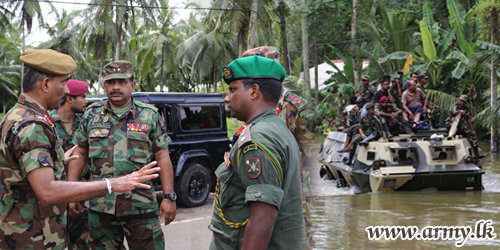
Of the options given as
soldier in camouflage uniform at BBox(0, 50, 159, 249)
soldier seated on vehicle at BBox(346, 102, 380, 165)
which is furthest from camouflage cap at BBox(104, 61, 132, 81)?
soldier seated on vehicle at BBox(346, 102, 380, 165)

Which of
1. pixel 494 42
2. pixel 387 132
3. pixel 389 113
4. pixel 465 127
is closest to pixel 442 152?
pixel 465 127

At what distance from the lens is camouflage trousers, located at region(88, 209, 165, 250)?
354cm

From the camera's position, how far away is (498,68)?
17.5 meters

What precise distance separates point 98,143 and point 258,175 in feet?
6.74

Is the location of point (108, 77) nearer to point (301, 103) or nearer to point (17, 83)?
point (301, 103)

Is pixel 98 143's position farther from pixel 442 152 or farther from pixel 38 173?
pixel 442 152

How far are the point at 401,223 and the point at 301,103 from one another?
4013mm

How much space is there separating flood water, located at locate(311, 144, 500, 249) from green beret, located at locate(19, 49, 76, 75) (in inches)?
177

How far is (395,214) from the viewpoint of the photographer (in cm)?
852

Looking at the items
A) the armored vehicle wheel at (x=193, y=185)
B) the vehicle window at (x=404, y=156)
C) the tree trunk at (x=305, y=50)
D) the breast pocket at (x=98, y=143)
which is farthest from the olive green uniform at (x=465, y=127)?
the tree trunk at (x=305, y=50)

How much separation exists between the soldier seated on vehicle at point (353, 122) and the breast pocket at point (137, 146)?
824cm

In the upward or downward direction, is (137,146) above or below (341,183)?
above

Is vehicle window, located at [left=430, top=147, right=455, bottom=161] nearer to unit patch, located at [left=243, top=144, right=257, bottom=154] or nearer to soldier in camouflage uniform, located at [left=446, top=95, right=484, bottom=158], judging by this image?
soldier in camouflage uniform, located at [left=446, top=95, right=484, bottom=158]

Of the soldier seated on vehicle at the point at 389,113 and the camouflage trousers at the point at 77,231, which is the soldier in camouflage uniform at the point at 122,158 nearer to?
the camouflage trousers at the point at 77,231
